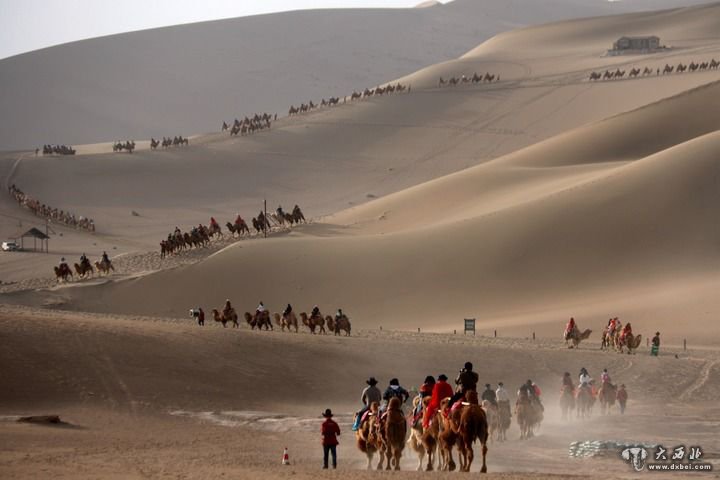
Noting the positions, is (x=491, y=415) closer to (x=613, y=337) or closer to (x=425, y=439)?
(x=425, y=439)

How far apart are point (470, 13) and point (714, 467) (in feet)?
579

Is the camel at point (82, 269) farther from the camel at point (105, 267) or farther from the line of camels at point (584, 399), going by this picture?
the line of camels at point (584, 399)

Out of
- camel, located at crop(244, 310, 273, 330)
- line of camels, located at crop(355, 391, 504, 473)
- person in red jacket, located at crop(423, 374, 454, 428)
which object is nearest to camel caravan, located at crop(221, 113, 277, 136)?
camel, located at crop(244, 310, 273, 330)

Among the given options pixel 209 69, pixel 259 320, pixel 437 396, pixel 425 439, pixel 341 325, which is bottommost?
pixel 425 439

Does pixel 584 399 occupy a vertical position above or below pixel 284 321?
below

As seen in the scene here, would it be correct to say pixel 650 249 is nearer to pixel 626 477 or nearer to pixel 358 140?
pixel 626 477

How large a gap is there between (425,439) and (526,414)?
5382 millimetres

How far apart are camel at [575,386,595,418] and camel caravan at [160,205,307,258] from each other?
24751 millimetres

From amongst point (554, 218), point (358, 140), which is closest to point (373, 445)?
point (554, 218)

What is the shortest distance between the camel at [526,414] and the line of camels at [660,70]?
6641 centimetres

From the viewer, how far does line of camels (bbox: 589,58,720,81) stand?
8950 centimetres

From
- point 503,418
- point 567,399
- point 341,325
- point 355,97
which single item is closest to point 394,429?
point 503,418

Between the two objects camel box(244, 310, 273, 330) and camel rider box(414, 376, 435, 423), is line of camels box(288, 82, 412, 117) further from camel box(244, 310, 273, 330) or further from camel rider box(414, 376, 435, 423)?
camel rider box(414, 376, 435, 423)

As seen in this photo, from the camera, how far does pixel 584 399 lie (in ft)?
93.6
